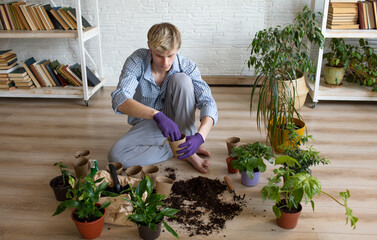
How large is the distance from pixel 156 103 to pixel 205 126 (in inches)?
16.8

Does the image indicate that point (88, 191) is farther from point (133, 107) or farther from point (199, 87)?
point (199, 87)

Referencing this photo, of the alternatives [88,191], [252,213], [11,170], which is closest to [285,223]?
[252,213]

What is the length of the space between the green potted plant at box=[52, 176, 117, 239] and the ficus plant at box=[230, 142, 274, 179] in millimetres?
692

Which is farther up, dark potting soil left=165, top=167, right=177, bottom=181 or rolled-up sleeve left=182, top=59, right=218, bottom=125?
rolled-up sleeve left=182, top=59, right=218, bottom=125

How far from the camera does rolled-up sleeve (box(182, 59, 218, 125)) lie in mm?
2184

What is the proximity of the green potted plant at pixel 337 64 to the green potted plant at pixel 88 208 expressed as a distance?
2378 millimetres

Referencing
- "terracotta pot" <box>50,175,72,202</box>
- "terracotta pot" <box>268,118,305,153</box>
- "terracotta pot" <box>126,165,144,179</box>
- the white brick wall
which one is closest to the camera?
"terracotta pot" <box>50,175,72,202</box>

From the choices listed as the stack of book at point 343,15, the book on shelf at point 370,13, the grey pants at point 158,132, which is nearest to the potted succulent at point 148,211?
the grey pants at point 158,132

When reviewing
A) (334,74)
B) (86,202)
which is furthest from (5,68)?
(334,74)

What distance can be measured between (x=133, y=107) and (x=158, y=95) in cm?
30

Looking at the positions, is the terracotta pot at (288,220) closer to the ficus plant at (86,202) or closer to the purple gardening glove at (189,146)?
the purple gardening glove at (189,146)

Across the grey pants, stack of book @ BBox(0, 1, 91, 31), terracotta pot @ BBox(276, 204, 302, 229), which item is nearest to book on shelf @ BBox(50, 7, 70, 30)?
stack of book @ BBox(0, 1, 91, 31)

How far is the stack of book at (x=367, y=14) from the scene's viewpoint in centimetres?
301

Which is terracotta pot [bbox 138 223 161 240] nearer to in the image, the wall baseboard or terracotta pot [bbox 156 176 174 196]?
terracotta pot [bbox 156 176 174 196]
